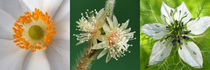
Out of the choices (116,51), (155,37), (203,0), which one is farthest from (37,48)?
(203,0)

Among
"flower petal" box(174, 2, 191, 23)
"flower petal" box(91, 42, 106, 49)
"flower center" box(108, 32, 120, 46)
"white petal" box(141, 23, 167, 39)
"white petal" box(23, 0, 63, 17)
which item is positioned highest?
"white petal" box(23, 0, 63, 17)

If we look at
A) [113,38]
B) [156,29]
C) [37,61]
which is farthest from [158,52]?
[37,61]

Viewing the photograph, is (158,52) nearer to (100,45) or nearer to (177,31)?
(177,31)

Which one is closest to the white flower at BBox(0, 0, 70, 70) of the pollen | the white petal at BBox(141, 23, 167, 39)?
the pollen

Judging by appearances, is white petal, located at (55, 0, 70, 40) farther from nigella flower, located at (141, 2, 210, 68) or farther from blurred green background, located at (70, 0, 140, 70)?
nigella flower, located at (141, 2, 210, 68)

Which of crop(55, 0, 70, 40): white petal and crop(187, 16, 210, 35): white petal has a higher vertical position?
crop(55, 0, 70, 40): white petal

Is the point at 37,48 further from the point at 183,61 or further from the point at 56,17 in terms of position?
the point at 183,61

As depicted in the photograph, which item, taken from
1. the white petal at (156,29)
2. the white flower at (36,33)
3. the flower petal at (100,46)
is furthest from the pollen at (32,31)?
the white petal at (156,29)
